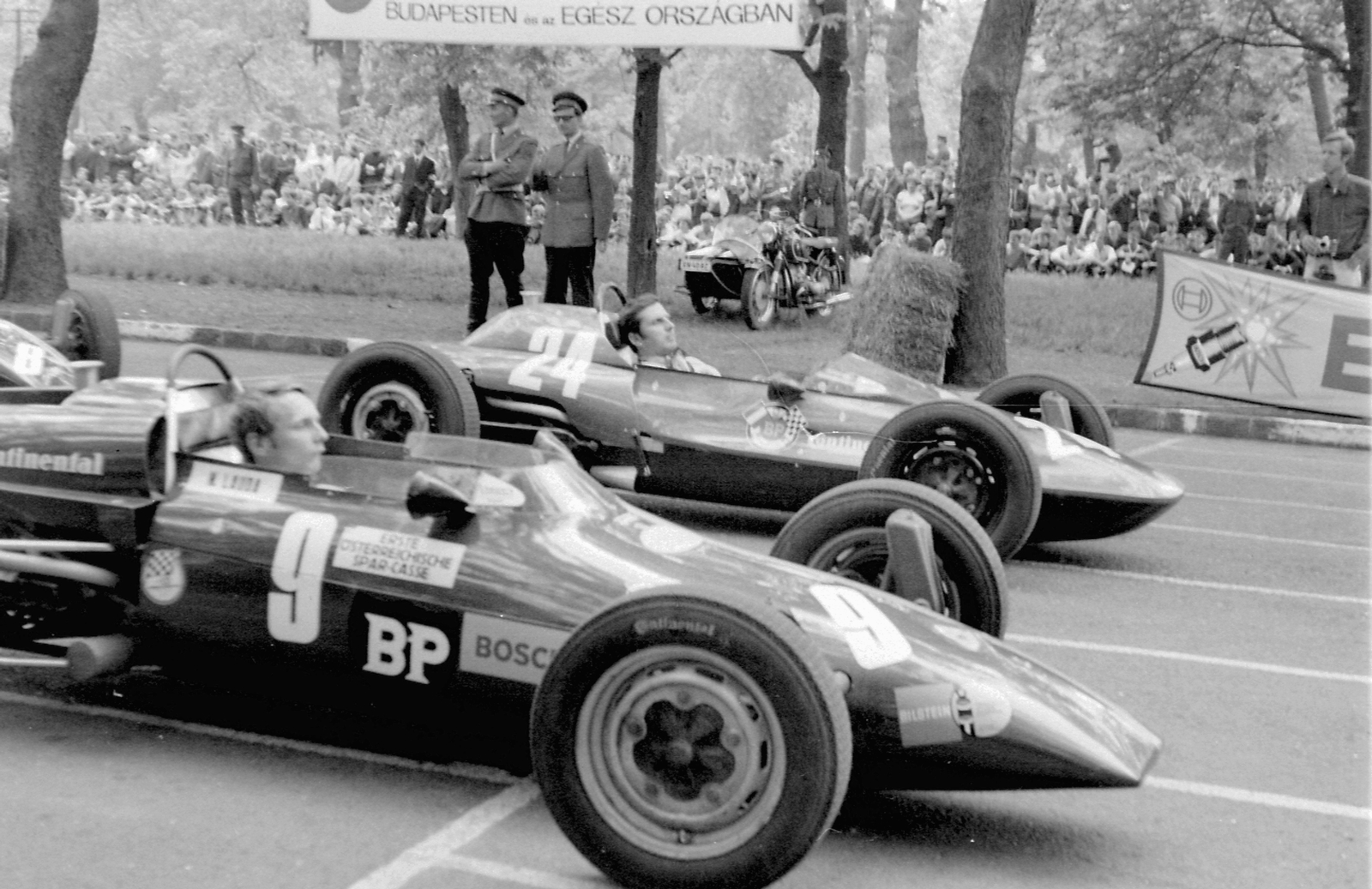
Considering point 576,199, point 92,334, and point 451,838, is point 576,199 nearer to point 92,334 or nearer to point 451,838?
point 92,334

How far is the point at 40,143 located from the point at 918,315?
8.26m

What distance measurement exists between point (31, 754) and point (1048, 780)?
2.74 meters

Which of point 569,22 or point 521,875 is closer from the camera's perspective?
point 521,875

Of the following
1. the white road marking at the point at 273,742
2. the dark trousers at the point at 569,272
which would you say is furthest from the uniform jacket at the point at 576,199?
the white road marking at the point at 273,742

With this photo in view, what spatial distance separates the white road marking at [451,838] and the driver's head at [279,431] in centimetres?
118

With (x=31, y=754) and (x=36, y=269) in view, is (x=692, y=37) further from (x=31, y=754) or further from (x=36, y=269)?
(x=31, y=754)

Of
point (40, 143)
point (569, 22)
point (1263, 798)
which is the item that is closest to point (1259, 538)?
point (1263, 798)


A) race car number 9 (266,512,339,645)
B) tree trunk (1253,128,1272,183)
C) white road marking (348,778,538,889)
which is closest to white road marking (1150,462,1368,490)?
white road marking (348,778,538,889)

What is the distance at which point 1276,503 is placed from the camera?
10.1 meters

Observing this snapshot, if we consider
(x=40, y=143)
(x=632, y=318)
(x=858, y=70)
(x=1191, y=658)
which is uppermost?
(x=858, y=70)

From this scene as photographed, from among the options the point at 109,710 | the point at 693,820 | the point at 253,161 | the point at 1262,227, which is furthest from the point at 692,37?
the point at 253,161

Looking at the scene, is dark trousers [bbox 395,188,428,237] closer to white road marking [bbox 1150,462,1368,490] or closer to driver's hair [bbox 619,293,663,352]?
white road marking [bbox 1150,462,1368,490]

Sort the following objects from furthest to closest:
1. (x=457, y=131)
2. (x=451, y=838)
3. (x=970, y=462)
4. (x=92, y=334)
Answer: (x=457, y=131)
(x=92, y=334)
(x=970, y=462)
(x=451, y=838)

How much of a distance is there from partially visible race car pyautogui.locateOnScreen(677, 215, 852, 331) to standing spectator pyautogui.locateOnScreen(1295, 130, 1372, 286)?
15.3ft
